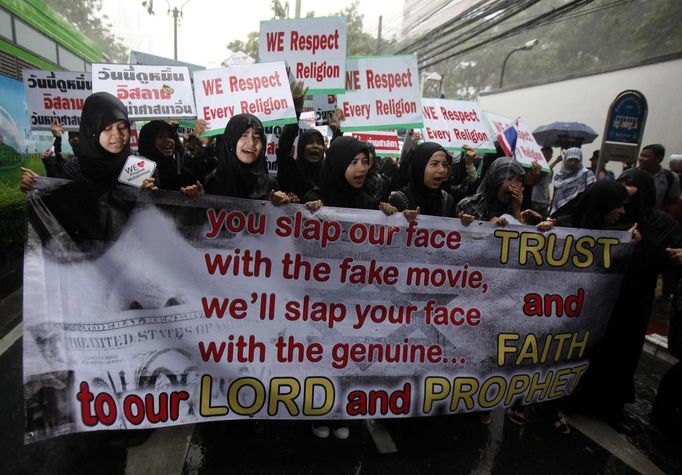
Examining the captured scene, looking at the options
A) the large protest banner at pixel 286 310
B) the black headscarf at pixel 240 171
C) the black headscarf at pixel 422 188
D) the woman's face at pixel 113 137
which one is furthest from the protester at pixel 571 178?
the woman's face at pixel 113 137

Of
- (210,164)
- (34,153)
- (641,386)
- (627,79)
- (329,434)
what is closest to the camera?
(329,434)

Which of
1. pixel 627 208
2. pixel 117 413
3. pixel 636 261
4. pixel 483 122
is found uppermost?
pixel 483 122

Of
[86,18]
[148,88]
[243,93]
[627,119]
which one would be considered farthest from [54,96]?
[86,18]

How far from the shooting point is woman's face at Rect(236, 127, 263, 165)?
95.5 inches

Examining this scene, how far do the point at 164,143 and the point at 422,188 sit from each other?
2.11 m

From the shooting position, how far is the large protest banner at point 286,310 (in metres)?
1.92

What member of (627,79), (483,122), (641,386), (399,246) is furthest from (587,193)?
(627,79)

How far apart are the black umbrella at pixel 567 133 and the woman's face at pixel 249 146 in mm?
8927

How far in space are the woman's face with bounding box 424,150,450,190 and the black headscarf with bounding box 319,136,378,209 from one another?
0.41 m

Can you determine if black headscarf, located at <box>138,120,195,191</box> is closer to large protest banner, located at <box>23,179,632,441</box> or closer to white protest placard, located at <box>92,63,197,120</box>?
white protest placard, located at <box>92,63,197,120</box>

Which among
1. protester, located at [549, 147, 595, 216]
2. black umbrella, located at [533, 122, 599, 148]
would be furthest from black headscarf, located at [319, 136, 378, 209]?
black umbrella, located at [533, 122, 599, 148]

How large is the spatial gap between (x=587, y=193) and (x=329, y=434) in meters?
2.14

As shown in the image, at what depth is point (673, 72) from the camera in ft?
28.0

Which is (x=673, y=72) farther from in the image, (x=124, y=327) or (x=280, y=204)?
(x=124, y=327)
